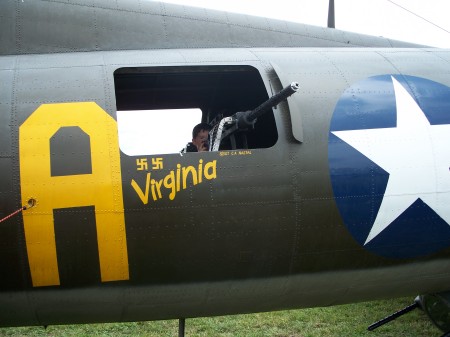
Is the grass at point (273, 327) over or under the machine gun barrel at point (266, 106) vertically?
under

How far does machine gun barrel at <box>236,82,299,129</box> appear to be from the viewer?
4.76 m

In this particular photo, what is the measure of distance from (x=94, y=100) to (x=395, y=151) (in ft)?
9.56

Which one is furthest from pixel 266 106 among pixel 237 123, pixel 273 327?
pixel 273 327

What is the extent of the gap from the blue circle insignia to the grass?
328 centimetres

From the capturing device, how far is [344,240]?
207 inches

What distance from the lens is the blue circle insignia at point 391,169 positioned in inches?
207

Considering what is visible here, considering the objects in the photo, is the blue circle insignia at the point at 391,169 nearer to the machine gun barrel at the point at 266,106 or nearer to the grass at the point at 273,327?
the machine gun barrel at the point at 266,106

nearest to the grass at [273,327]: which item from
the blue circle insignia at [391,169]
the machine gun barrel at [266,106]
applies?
the blue circle insignia at [391,169]

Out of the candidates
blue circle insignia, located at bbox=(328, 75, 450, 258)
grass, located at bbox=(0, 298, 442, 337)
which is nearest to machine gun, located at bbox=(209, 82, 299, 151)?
blue circle insignia, located at bbox=(328, 75, 450, 258)

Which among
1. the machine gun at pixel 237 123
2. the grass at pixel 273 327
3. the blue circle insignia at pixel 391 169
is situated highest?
the machine gun at pixel 237 123

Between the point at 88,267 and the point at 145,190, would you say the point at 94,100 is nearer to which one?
the point at 145,190

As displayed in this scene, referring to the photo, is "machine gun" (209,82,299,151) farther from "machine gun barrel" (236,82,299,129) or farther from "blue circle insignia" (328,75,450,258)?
"blue circle insignia" (328,75,450,258)

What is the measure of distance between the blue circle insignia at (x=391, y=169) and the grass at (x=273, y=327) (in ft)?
10.8

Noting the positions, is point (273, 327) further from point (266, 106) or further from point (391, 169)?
point (266, 106)
